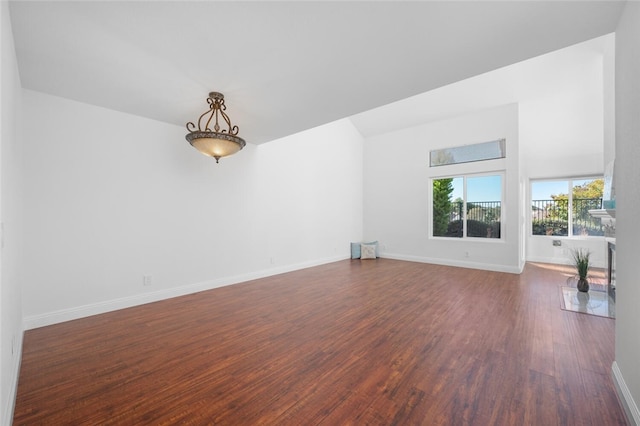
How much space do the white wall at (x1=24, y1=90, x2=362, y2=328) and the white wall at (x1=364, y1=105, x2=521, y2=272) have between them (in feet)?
9.81

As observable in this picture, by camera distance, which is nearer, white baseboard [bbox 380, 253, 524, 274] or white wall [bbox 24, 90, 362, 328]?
white wall [bbox 24, 90, 362, 328]

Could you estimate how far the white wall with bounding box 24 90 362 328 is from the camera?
2818 millimetres

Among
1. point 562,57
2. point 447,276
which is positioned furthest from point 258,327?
point 562,57

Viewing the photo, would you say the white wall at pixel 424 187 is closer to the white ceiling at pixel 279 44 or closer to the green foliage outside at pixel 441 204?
the green foliage outside at pixel 441 204

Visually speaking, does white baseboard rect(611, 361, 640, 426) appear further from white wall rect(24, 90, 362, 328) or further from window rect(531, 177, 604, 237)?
window rect(531, 177, 604, 237)

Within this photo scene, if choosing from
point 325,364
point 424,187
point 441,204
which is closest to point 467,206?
point 441,204

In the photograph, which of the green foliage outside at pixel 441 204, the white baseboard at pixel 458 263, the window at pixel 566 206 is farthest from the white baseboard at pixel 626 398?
the window at pixel 566 206

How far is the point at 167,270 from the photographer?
3695mm

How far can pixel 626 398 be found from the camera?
1577mm

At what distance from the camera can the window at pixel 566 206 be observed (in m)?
6.22

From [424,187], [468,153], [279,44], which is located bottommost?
[424,187]

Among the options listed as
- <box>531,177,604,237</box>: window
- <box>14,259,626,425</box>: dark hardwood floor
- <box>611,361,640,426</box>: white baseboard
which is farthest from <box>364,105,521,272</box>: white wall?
<box>611,361,640,426</box>: white baseboard

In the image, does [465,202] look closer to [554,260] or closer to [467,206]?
[467,206]

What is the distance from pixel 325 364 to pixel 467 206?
5559 mm
